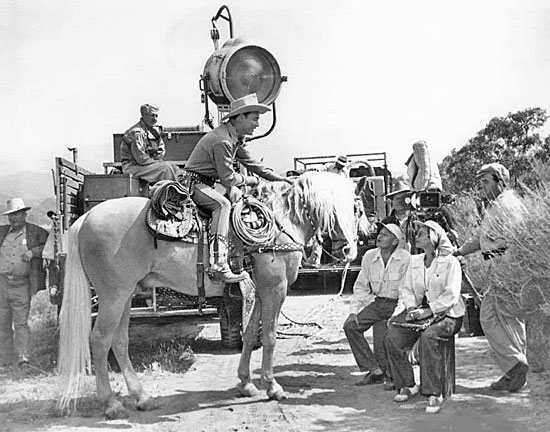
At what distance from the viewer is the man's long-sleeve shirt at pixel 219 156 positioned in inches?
205

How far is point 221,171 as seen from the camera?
205 inches

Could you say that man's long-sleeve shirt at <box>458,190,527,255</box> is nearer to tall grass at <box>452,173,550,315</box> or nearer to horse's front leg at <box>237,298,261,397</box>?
tall grass at <box>452,173,550,315</box>

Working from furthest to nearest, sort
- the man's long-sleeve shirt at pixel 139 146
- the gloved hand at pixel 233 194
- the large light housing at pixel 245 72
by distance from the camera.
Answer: the large light housing at pixel 245 72, the man's long-sleeve shirt at pixel 139 146, the gloved hand at pixel 233 194

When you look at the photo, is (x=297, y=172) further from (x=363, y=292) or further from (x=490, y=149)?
(x=490, y=149)

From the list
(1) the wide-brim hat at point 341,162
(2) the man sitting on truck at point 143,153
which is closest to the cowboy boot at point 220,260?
(2) the man sitting on truck at point 143,153

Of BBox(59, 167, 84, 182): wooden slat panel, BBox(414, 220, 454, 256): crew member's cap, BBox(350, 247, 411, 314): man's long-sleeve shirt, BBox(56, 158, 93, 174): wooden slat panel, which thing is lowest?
BBox(350, 247, 411, 314): man's long-sleeve shirt

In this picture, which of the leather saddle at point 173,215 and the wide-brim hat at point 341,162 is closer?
the leather saddle at point 173,215

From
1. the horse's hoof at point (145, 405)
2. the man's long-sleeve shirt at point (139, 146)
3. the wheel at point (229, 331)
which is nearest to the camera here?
the horse's hoof at point (145, 405)

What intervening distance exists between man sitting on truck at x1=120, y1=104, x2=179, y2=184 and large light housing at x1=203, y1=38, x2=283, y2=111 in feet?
6.29

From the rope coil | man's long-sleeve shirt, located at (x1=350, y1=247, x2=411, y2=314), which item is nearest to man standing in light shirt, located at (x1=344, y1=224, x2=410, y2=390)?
man's long-sleeve shirt, located at (x1=350, y1=247, x2=411, y2=314)

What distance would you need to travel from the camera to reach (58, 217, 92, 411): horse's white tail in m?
5.04

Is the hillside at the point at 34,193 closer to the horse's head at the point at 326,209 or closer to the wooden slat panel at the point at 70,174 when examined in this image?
the wooden slat panel at the point at 70,174

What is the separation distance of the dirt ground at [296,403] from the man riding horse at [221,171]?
1.16m

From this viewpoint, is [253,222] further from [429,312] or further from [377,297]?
[429,312]
